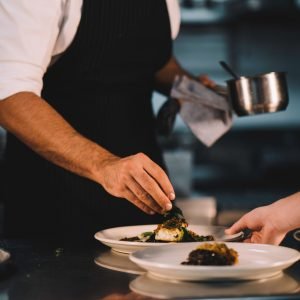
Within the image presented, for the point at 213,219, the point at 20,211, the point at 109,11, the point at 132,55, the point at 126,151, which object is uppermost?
the point at 109,11

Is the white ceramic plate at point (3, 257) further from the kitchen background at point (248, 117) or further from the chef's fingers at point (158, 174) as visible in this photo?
the kitchen background at point (248, 117)

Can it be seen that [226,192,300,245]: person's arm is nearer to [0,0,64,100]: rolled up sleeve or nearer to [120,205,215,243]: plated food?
[120,205,215,243]: plated food

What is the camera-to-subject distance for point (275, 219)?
4.92 ft

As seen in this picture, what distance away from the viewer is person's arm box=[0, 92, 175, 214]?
1531 millimetres

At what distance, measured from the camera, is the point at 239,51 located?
15.6 ft

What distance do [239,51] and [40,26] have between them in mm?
2983

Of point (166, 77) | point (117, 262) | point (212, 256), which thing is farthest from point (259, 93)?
point (212, 256)

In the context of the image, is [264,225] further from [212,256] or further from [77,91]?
[77,91]

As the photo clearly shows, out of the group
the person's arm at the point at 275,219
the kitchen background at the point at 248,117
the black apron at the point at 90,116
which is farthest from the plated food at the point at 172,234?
the kitchen background at the point at 248,117

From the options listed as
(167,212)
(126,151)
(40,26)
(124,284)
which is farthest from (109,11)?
(124,284)

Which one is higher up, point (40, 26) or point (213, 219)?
point (40, 26)

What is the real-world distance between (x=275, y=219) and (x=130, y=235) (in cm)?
39

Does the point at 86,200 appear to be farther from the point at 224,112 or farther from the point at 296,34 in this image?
the point at 296,34

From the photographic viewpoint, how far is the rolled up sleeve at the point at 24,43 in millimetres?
1871
